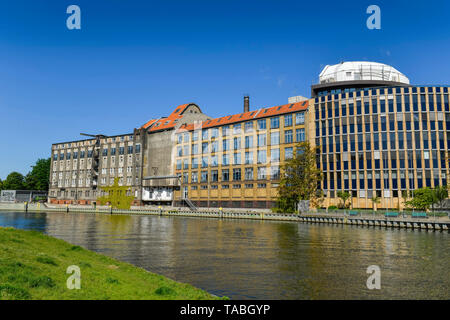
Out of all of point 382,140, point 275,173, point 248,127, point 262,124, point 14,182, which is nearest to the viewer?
point 382,140

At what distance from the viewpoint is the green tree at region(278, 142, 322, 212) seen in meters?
84.8

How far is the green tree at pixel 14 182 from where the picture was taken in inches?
6973

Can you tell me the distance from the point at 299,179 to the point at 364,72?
35691 millimetres

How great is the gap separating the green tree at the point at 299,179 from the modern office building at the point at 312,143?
16.0 ft

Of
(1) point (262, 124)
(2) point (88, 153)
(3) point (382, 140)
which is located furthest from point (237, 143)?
(2) point (88, 153)

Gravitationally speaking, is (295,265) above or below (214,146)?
below

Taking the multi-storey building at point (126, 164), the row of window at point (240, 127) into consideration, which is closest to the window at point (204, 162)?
the row of window at point (240, 127)

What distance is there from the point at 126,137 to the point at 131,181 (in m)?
15.9

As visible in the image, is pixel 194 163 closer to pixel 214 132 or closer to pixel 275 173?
pixel 214 132

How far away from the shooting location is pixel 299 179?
8469cm

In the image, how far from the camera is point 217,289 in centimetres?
1934

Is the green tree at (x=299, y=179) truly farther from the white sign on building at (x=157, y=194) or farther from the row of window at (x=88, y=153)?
the row of window at (x=88, y=153)
